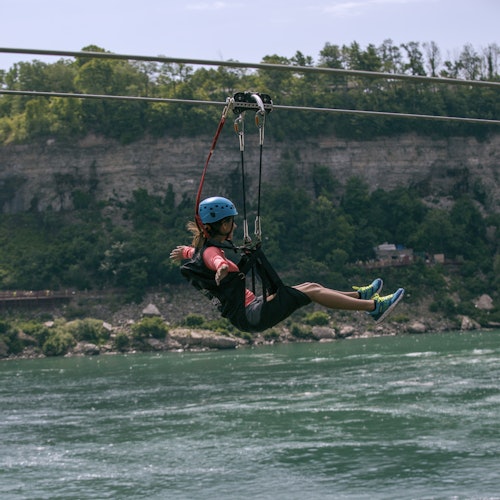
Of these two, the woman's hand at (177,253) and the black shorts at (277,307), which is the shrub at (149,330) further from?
the black shorts at (277,307)

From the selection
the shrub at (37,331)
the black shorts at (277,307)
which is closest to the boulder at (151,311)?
the shrub at (37,331)

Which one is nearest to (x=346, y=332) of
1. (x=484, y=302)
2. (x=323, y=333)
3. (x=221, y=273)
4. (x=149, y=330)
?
(x=323, y=333)

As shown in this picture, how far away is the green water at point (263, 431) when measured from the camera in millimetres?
21375

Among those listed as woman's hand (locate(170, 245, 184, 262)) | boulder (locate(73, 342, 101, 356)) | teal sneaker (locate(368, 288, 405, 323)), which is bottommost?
boulder (locate(73, 342, 101, 356))

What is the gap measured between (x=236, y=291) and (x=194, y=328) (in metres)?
56.8

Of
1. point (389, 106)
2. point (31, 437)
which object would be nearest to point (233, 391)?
point (31, 437)

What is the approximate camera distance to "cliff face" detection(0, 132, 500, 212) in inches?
3066

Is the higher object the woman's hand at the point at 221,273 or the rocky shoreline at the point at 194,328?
the woman's hand at the point at 221,273

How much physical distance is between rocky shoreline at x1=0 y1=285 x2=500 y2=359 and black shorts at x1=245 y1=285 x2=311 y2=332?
51.9m

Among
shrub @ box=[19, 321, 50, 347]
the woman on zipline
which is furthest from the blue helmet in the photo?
shrub @ box=[19, 321, 50, 347]

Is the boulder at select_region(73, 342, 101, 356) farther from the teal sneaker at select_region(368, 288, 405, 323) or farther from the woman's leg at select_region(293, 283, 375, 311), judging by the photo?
the woman's leg at select_region(293, 283, 375, 311)

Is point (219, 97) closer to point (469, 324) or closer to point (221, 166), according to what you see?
point (221, 166)

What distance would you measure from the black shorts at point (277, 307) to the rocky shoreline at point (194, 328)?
5189 centimetres

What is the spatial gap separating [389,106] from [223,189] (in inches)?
667
